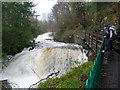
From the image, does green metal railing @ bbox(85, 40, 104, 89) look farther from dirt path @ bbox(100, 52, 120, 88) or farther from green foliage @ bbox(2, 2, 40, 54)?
green foliage @ bbox(2, 2, 40, 54)

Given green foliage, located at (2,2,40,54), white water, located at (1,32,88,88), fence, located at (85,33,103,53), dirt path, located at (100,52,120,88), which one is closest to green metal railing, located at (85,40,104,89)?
dirt path, located at (100,52,120,88)

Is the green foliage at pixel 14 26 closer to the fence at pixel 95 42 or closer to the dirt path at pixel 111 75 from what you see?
the fence at pixel 95 42

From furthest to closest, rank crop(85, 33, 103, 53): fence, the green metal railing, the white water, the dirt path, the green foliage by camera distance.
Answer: the green foliage, the white water, crop(85, 33, 103, 53): fence, the dirt path, the green metal railing

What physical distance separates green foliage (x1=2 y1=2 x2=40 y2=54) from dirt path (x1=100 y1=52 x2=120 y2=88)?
14.1 metres

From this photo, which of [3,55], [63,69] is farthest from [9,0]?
[63,69]

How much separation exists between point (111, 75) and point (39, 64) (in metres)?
12.4

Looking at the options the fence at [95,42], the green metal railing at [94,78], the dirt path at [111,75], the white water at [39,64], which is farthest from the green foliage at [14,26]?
A: the green metal railing at [94,78]

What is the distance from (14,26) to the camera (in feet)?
78.9

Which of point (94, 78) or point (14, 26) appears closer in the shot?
point (94, 78)

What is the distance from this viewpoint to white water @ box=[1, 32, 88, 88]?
17766 millimetres

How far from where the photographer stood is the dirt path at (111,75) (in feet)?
23.7

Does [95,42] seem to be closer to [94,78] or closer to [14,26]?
[14,26]

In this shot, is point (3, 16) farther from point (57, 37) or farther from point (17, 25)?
point (57, 37)

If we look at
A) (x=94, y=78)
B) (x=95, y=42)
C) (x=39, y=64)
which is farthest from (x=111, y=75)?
(x=39, y=64)
